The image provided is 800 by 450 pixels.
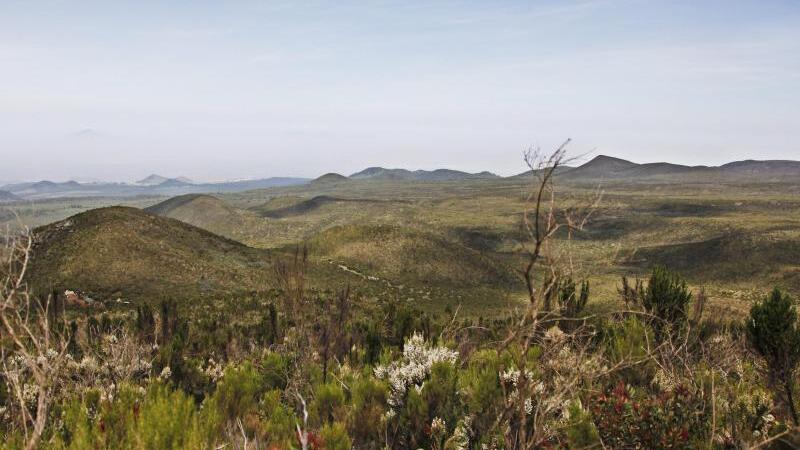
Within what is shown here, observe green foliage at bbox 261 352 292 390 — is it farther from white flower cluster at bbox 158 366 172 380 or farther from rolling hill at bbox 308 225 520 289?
rolling hill at bbox 308 225 520 289

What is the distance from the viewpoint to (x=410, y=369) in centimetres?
604

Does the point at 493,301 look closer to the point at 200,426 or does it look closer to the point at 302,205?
the point at 200,426

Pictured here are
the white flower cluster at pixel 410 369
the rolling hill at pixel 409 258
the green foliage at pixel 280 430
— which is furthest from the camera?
the rolling hill at pixel 409 258

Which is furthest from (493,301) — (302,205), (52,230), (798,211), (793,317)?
(302,205)

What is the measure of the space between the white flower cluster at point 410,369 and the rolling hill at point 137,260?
81.9 ft

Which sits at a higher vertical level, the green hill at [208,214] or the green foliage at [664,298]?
the green foliage at [664,298]

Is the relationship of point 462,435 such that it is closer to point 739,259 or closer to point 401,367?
point 401,367

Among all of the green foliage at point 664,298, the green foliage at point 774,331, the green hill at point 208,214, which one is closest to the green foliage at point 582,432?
the green foliage at point 774,331

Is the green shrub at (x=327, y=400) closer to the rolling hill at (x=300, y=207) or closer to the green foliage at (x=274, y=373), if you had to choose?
the green foliage at (x=274, y=373)

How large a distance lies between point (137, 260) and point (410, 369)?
3419 centimetres

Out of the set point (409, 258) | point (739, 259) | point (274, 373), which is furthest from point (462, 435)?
point (739, 259)

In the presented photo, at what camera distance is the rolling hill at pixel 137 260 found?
31.2 meters

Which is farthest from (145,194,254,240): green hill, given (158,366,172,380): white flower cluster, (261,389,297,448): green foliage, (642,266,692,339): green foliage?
(261,389,297,448): green foliage

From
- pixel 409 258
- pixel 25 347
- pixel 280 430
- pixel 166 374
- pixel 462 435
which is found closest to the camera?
pixel 280 430
